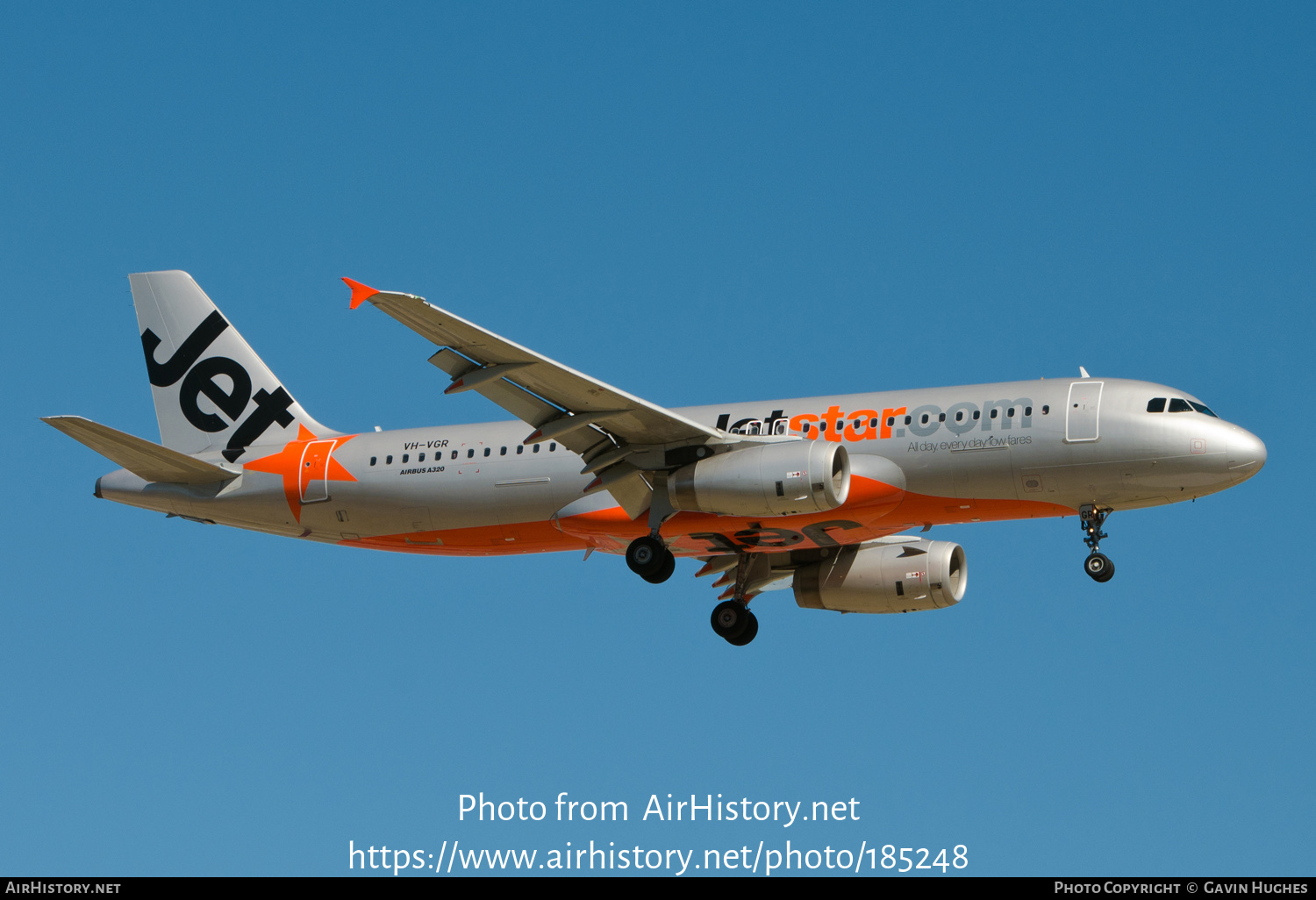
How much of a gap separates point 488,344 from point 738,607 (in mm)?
11999

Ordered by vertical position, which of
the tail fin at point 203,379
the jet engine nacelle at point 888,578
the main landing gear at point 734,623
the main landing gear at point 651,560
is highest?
the tail fin at point 203,379

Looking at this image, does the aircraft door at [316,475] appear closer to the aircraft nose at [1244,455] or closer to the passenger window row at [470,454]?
the passenger window row at [470,454]

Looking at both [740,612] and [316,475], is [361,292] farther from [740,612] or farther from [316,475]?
[740,612]

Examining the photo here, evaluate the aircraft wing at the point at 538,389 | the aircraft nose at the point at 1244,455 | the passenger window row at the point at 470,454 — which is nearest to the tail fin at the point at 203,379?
the passenger window row at the point at 470,454

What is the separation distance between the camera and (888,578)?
134ft

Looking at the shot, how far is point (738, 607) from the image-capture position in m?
41.0

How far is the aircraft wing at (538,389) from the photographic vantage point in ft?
101

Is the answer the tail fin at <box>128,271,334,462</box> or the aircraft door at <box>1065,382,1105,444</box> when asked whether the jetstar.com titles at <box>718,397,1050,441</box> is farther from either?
the tail fin at <box>128,271,334,462</box>

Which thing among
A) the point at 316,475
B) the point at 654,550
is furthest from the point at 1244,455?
the point at 316,475

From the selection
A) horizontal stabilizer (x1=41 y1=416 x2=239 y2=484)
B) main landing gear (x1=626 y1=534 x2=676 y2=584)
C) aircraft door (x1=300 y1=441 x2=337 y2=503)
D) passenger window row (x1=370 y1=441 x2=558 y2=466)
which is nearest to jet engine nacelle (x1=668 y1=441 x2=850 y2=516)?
main landing gear (x1=626 y1=534 x2=676 y2=584)

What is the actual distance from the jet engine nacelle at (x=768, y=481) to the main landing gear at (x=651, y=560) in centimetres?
135

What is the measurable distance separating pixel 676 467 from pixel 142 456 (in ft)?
42.5
